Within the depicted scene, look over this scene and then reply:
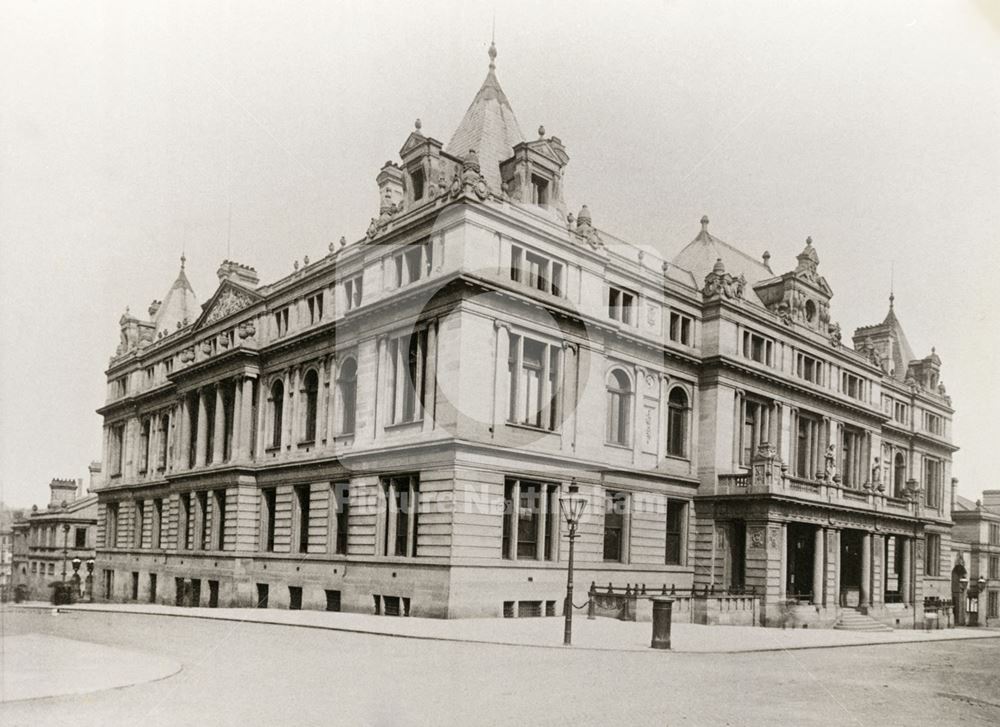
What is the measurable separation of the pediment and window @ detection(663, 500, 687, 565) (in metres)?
20.9

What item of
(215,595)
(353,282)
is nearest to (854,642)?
(353,282)

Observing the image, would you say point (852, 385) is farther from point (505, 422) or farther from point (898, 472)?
point (505, 422)

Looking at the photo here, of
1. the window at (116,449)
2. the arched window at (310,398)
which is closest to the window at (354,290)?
the arched window at (310,398)

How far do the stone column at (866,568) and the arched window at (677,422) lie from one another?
9954 millimetres

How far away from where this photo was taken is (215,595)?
42000mm

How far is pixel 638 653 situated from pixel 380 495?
1349 cm

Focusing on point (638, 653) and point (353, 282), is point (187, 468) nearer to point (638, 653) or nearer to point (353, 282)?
point (353, 282)

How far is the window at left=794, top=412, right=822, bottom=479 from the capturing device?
45.4 meters

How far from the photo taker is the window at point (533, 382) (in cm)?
3192

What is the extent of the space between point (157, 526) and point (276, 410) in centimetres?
1418

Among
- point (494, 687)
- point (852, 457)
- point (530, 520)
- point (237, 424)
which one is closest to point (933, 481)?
point (852, 457)

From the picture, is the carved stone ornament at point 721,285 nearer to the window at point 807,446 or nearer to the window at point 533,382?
the window at point 807,446

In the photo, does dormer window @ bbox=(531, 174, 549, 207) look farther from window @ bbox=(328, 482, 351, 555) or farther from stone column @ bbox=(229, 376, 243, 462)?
stone column @ bbox=(229, 376, 243, 462)

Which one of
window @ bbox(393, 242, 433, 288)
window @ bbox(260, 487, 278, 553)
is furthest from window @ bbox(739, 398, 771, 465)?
window @ bbox(260, 487, 278, 553)
